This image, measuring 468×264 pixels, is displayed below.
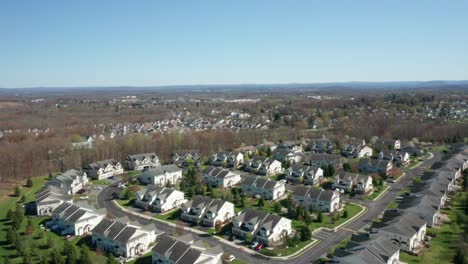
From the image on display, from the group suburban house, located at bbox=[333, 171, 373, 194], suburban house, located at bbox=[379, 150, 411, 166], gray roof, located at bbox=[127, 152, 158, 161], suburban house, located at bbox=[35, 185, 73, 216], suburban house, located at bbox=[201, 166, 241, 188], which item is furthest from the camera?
gray roof, located at bbox=[127, 152, 158, 161]

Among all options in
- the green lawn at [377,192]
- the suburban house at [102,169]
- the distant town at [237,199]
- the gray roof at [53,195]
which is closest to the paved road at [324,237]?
the distant town at [237,199]

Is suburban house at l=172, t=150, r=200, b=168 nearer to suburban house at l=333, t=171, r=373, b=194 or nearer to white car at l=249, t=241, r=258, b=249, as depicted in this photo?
suburban house at l=333, t=171, r=373, b=194

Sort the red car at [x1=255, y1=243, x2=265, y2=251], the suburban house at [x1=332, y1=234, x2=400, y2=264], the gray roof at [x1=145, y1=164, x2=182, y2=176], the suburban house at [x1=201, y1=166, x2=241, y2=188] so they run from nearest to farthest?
the suburban house at [x1=332, y1=234, x2=400, y2=264] < the red car at [x1=255, y1=243, x2=265, y2=251] < the suburban house at [x1=201, y1=166, x2=241, y2=188] < the gray roof at [x1=145, y1=164, x2=182, y2=176]

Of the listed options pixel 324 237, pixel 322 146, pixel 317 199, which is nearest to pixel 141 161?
pixel 317 199

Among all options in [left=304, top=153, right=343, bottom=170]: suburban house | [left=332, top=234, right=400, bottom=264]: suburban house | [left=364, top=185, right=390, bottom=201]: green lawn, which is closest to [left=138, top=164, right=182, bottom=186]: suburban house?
[left=304, top=153, right=343, bottom=170]: suburban house

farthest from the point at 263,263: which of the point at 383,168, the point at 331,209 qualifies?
the point at 383,168
